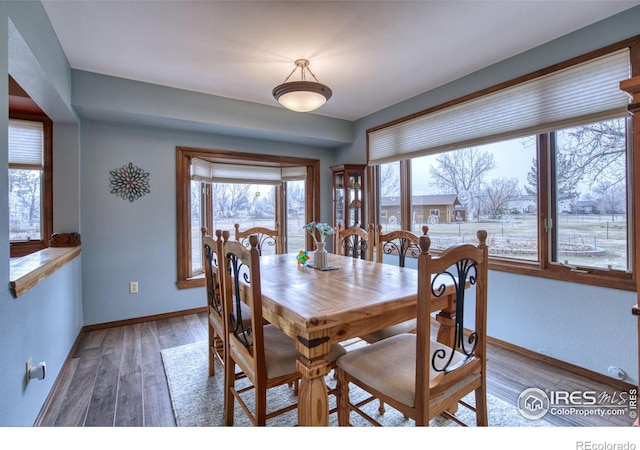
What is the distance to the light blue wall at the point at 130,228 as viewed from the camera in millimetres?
3088

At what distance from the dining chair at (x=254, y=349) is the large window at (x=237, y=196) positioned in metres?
2.13

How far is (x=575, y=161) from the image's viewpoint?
2.26 m

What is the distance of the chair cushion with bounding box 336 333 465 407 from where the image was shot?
1232mm

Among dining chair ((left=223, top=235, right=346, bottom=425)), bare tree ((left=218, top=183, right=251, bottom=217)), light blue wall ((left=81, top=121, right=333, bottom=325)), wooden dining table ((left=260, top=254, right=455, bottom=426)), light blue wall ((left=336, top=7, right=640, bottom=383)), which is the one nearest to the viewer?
wooden dining table ((left=260, top=254, right=455, bottom=426))

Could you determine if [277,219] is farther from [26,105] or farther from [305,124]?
[26,105]

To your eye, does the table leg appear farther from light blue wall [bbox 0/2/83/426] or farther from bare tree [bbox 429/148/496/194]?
bare tree [bbox 429/148/496/194]

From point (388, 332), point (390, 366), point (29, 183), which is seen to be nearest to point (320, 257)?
point (388, 332)

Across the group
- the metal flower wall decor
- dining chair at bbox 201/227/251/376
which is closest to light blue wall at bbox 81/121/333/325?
the metal flower wall decor

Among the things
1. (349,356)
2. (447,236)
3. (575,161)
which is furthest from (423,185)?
(349,356)

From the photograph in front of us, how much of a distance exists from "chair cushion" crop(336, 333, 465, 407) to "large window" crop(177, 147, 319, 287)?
2672 millimetres

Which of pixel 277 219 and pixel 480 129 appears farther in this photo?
pixel 277 219

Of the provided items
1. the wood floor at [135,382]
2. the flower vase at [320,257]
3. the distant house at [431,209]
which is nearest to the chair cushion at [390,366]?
the flower vase at [320,257]

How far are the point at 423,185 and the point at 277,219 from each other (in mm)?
2040

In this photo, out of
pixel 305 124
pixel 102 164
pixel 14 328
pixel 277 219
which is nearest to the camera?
pixel 14 328
